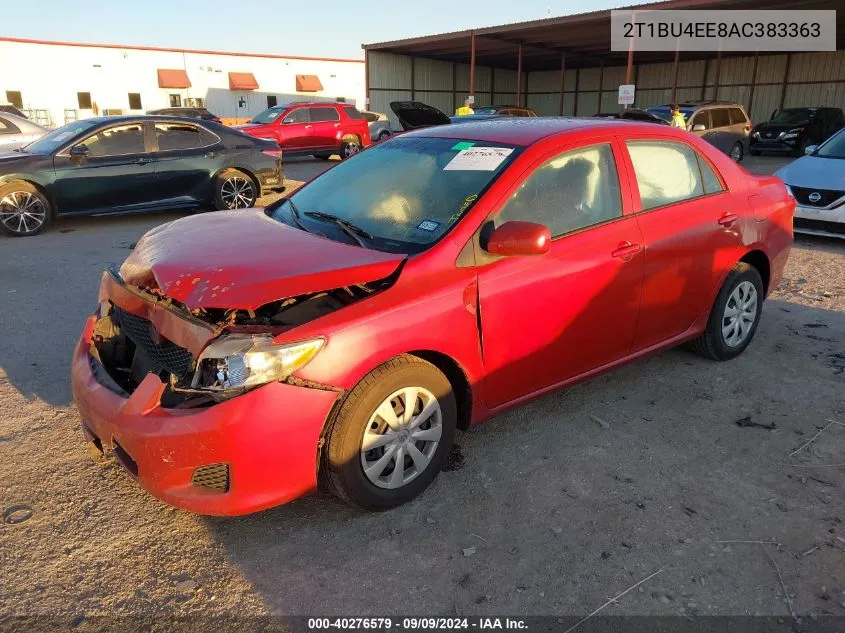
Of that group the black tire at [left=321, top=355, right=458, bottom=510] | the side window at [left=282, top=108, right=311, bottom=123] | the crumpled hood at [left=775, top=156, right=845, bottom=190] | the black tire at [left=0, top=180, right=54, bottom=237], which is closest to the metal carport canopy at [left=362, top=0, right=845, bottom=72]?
the side window at [left=282, top=108, right=311, bottom=123]

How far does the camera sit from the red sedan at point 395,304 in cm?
246

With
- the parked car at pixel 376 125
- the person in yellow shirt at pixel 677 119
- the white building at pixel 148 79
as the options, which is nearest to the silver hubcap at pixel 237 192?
the person in yellow shirt at pixel 677 119

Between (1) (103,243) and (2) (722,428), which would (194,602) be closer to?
(2) (722,428)

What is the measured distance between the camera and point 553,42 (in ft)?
87.5

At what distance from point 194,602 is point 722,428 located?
2.88 meters

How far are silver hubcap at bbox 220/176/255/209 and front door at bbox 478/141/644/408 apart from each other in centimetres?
741

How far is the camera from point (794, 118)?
21.0m

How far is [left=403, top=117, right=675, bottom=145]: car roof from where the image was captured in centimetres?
343

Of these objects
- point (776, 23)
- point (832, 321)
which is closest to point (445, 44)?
point (776, 23)

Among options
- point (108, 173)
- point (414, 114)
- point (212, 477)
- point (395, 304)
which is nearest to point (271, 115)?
point (414, 114)

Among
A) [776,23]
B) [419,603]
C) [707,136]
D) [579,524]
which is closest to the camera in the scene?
[419,603]

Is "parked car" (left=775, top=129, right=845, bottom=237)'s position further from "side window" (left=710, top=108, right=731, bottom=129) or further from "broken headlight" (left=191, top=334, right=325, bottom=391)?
"side window" (left=710, top=108, right=731, bottom=129)

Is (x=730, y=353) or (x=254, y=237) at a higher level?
(x=254, y=237)

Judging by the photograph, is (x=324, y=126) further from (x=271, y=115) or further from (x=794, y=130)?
(x=794, y=130)
